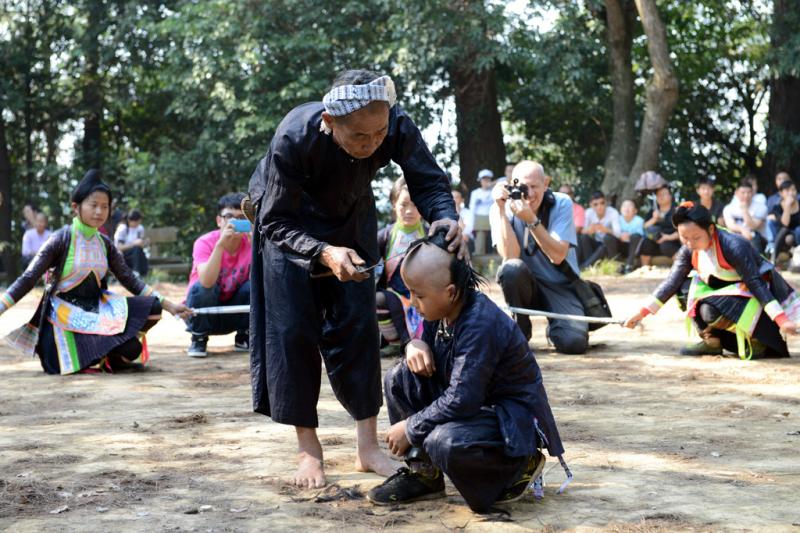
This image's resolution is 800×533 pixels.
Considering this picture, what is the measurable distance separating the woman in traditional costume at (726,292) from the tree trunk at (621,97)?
10395 millimetres

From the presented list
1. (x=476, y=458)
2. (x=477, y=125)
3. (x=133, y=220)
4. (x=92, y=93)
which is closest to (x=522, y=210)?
(x=476, y=458)

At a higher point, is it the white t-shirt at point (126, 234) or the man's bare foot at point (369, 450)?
the white t-shirt at point (126, 234)

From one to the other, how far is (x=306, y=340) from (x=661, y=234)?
1132cm

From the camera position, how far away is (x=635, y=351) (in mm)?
7973

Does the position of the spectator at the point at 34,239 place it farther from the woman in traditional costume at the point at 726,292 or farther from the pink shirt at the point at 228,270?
the woman in traditional costume at the point at 726,292

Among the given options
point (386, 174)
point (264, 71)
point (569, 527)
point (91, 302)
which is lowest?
point (569, 527)

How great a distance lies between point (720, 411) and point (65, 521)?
327cm

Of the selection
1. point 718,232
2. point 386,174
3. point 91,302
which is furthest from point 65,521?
point 386,174

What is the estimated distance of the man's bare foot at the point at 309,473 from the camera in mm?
4047

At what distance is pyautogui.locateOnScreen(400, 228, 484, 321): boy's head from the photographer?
358cm

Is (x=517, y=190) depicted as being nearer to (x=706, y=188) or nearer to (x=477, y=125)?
(x=706, y=188)

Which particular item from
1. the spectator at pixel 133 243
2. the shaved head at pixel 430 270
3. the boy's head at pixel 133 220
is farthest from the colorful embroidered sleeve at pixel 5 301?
the boy's head at pixel 133 220

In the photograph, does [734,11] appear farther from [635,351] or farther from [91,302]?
[91,302]

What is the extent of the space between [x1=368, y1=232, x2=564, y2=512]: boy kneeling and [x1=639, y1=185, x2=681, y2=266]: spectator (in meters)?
11.3
